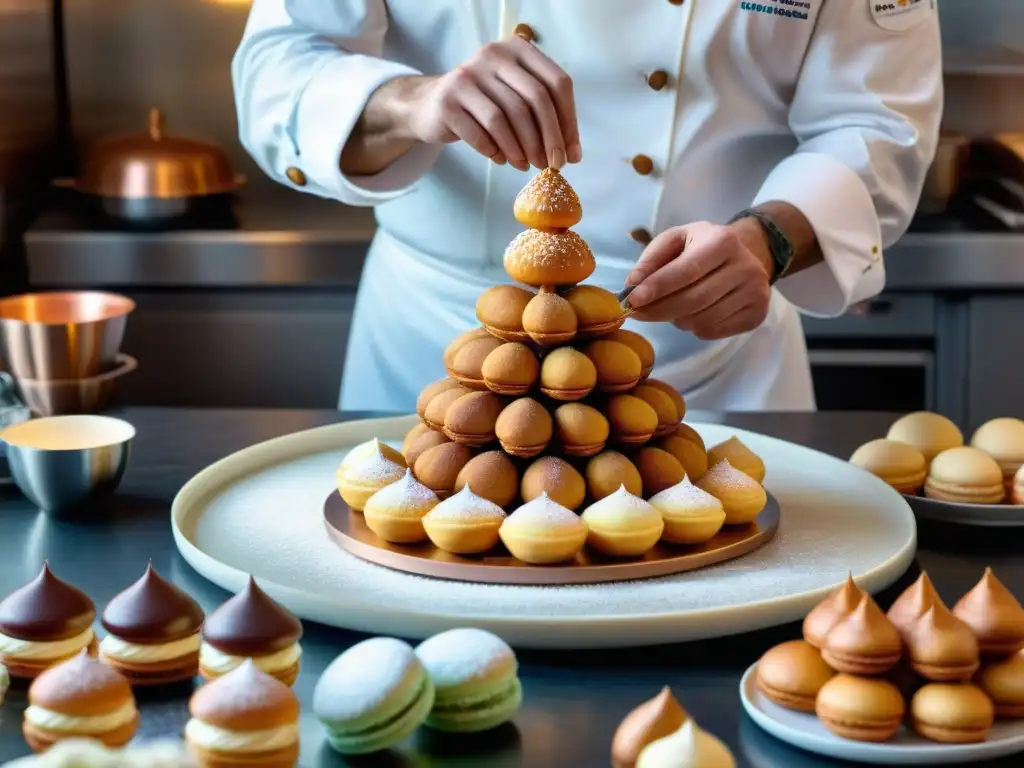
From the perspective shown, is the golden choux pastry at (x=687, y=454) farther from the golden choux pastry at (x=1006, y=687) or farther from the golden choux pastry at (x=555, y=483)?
the golden choux pastry at (x=1006, y=687)

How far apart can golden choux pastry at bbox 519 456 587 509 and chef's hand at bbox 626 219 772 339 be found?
25cm

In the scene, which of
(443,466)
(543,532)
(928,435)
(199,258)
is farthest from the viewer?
(199,258)

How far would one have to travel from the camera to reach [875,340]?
103 inches

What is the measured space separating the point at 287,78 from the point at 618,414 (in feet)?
2.41

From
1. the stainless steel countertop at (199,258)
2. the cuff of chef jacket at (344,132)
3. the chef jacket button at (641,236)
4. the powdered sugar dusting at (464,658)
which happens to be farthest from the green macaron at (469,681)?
the stainless steel countertop at (199,258)

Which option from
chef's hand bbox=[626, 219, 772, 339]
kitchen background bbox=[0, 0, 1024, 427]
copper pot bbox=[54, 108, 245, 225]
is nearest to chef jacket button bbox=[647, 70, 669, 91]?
chef's hand bbox=[626, 219, 772, 339]

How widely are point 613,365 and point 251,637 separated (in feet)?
1.41

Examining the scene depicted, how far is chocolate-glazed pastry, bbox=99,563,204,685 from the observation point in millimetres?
901

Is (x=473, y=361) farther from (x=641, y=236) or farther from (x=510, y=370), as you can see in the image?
(x=641, y=236)

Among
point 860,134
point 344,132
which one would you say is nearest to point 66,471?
point 344,132

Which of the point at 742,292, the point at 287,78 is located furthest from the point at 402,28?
the point at 742,292

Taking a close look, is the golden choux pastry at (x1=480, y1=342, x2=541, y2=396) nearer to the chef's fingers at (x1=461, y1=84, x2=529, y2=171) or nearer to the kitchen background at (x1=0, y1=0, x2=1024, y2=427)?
the chef's fingers at (x1=461, y1=84, x2=529, y2=171)

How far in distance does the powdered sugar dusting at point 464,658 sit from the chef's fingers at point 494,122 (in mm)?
582

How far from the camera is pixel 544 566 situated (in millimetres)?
1076
